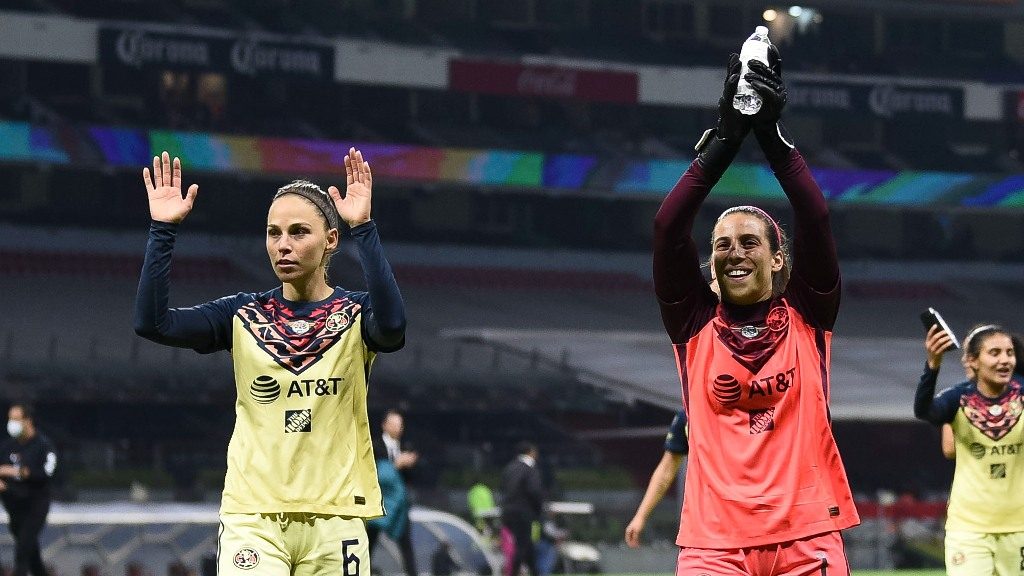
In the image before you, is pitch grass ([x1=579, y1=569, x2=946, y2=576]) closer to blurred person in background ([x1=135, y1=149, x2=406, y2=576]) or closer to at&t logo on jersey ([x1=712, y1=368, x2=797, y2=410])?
blurred person in background ([x1=135, y1=149, x2=406, y2=576])

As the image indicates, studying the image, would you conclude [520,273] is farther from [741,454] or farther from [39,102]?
[741,454]

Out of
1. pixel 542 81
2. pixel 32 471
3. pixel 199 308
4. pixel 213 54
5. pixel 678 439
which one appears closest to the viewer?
pixel 199 308

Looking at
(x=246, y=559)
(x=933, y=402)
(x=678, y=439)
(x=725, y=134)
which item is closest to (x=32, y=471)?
(x=678, y=439)

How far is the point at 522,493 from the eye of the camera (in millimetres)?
19250

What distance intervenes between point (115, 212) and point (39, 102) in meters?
3.47

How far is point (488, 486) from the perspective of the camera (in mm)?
27219

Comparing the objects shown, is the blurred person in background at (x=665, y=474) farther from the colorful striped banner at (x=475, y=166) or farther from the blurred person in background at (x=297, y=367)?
the colorful striped banner at (x=475, y=166)

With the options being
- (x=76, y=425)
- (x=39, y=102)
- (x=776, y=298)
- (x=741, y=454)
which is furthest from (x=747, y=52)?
(x=39, y=102)

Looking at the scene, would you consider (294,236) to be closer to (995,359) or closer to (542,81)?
(995,359)

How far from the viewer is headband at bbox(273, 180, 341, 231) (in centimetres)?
584

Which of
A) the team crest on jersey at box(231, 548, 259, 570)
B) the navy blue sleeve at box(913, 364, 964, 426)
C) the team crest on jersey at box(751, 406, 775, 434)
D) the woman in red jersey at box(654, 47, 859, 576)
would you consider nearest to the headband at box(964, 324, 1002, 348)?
the navy blue sleeve at box(913, 364, 964, 426)

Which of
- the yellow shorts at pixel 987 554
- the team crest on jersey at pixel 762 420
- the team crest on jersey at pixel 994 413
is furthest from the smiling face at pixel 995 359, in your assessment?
the team crest on jersey at pixel 762 420

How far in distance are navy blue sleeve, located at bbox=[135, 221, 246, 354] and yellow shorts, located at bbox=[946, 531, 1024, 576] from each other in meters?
4.67

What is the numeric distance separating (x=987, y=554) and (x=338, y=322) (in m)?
4.55
